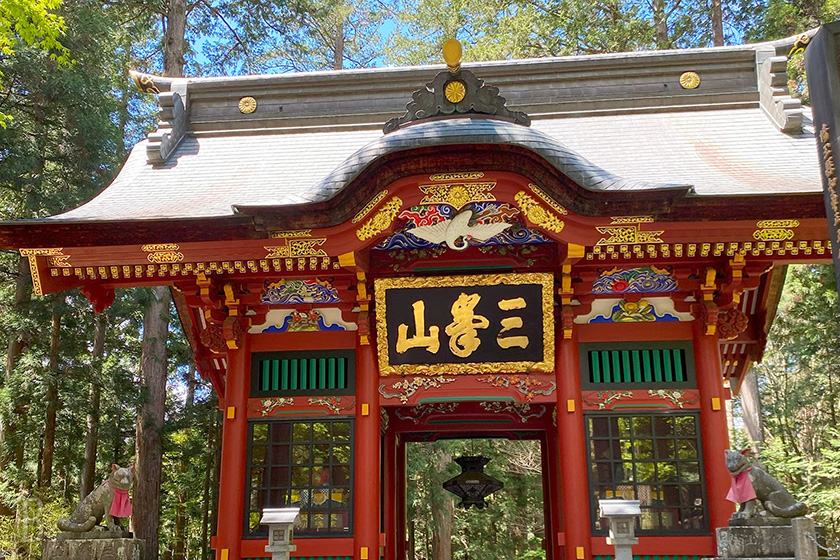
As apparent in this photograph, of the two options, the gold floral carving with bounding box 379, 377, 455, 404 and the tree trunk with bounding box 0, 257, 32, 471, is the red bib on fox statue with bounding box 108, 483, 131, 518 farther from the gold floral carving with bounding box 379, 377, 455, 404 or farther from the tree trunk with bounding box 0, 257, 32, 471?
the tree trunk with bounding box 0, 257, 32, 471

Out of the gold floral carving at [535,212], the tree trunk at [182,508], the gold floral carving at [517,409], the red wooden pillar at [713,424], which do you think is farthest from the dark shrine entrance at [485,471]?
the tree trunk at [182,508]

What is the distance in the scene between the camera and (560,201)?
6.86 m

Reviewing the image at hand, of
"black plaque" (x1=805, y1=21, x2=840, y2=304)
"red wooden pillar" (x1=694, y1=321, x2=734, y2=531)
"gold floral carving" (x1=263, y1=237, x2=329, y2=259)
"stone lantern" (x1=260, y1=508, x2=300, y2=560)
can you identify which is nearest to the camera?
"black plaque" (x1=805, y1=21, x2=840, y2=304)

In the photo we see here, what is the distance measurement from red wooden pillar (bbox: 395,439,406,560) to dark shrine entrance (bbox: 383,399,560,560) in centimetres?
1

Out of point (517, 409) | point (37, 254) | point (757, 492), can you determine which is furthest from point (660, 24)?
point (37, 254)

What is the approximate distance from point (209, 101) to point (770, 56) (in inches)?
294

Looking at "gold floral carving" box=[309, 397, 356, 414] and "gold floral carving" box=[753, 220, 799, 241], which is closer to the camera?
"gold floral carving" box=[753, 220, 799, 241]

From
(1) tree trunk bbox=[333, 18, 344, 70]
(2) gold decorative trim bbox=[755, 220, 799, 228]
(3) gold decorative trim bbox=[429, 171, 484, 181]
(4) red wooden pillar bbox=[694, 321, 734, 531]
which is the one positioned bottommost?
(4) red wooden pillar bbox=[694, 321, 734, 531]

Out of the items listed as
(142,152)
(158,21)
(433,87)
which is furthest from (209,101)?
(158,21)

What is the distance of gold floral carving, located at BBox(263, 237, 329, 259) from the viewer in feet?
23.3

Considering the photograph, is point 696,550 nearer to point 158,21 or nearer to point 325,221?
point 325,221

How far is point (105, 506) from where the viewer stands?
22.1ft

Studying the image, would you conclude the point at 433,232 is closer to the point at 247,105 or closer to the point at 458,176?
the point at 458,176

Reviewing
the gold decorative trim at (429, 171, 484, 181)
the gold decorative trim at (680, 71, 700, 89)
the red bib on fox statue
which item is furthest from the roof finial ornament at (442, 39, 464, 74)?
the red bib on fox statue
